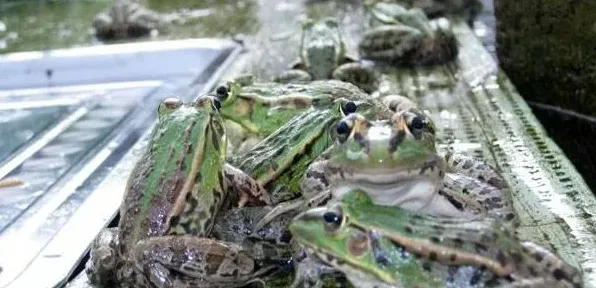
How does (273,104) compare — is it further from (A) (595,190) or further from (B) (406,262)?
(B) (406,262)

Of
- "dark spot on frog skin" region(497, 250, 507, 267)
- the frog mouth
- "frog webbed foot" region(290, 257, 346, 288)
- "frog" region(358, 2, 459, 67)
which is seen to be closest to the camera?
"dark spot on frog skin" region(497, 250, 507, 267)

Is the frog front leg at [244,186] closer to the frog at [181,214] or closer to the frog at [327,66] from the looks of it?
the frog at [181,214]

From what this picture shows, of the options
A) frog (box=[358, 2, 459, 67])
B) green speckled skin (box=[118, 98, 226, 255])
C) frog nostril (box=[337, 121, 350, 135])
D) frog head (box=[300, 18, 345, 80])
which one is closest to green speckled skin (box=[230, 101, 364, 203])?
green speckled skin (box=[118, 98, 226, 255])

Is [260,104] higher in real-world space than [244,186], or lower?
lower

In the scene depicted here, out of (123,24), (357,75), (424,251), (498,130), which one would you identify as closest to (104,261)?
(424,251)

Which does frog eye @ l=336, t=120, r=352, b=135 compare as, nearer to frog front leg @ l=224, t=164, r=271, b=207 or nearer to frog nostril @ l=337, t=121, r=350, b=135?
frog nostril @ l=337, t=121, r=350, b=135

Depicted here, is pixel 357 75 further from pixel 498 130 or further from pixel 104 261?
pixel 104 261
